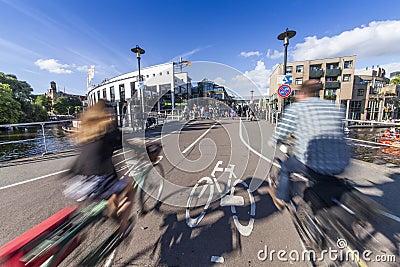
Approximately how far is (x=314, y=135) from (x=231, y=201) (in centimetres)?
182

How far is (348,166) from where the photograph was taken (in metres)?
1.88

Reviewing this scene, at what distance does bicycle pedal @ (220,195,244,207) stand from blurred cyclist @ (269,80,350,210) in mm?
901

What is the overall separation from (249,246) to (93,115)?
8.22 feet

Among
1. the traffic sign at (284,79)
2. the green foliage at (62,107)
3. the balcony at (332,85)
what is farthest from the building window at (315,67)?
the green foliage at (62,107)

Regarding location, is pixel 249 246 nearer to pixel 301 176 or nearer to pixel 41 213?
pixel 301 176

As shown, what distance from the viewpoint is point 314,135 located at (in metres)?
1.99

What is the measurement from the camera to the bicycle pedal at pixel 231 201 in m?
2.96

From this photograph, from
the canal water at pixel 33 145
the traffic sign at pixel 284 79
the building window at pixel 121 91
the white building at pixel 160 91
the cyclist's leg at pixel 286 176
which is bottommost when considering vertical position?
the canal water at pixel 33 145

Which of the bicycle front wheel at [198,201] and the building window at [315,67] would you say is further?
the building window at [315,67]

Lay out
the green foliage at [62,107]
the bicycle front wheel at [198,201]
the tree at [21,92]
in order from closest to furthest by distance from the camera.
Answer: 1. the bicycle front wheel at [198,201]
2. the tree at [21,92]
3. the green foliage at [62,107]

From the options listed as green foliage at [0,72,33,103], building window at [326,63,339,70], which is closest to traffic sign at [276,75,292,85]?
building window at [326,63,339,70]

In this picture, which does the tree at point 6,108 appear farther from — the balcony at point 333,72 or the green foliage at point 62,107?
the balcony at point 333,72

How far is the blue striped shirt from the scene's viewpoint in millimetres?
1889

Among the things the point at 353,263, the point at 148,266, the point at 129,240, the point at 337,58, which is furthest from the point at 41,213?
the point at 337,58
